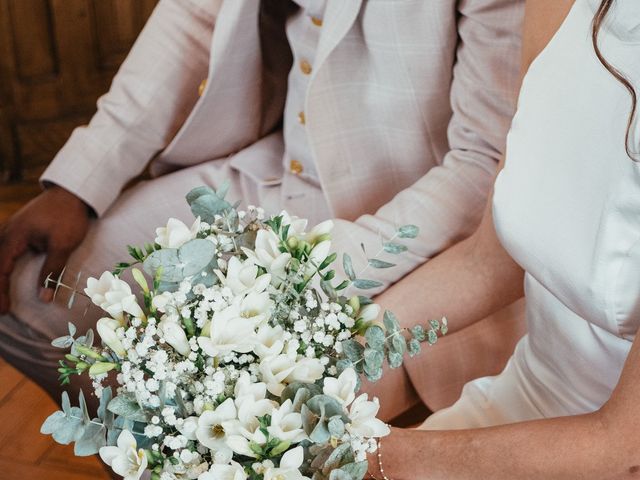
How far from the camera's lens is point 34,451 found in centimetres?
199

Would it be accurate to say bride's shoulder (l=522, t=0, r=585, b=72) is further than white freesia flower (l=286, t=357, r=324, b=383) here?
Yes

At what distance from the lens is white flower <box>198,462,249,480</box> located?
0.66 m

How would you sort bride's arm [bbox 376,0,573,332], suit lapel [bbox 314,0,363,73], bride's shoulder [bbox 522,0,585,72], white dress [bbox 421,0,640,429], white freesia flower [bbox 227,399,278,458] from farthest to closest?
suit lapel [bbox 314,0,363,73], bride's arm [bbox 376,0,573,332], bride's shoulder [bbox 522,0,585,72], white dress [bbox 421,0,640,429], white freesia flower [bbox 227,399,278,458]

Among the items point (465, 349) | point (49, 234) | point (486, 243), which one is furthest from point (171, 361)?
point (49, 234)

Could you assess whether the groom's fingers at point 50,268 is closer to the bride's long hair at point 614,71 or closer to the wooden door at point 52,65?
the bride's long hair at point 614,71

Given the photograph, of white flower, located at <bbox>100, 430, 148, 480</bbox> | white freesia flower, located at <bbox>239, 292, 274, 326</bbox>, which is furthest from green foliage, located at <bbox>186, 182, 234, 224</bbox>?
white flower, located at <bbox>100, 430, 148, 480</bbox>

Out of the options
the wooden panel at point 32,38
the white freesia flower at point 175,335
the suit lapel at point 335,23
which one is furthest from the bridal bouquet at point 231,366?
the wooden panel at point 32,38

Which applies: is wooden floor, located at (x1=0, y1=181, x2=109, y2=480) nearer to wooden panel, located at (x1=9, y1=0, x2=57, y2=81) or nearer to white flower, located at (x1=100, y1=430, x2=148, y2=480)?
white flower, located at (x1=100, y1=430, x2=148, y2=480)

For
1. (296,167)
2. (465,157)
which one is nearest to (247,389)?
(465,157)

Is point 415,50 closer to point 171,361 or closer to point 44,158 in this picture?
point 171,361

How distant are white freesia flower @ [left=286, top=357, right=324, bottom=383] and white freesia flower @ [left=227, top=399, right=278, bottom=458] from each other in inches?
1.5

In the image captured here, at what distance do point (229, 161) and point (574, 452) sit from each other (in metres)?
1.08

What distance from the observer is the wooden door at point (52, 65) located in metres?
3.04

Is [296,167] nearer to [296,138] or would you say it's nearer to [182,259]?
[296,138]
